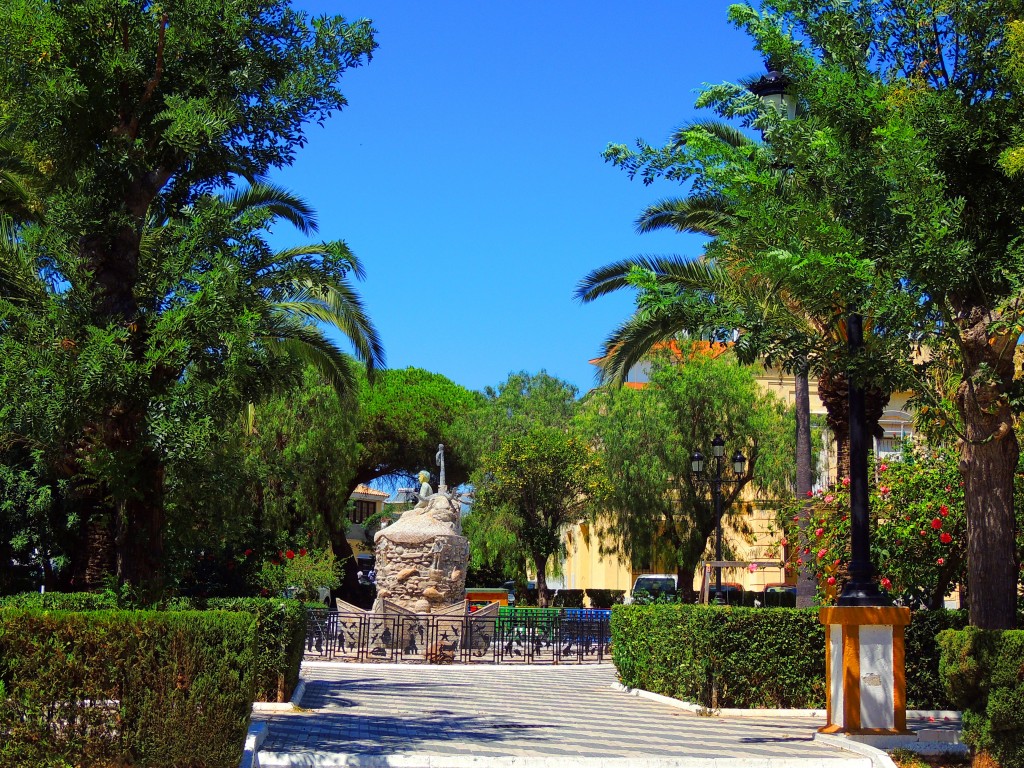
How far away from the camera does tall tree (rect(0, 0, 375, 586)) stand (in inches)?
376

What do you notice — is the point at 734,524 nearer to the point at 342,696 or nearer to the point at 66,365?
the point at 342,696

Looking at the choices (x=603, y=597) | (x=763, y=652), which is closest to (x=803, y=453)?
(x=763, y=652)

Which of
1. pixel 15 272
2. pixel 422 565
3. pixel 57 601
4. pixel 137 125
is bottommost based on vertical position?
pixel 57 601

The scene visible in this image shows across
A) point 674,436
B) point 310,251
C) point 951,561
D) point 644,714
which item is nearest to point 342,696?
point 644,714

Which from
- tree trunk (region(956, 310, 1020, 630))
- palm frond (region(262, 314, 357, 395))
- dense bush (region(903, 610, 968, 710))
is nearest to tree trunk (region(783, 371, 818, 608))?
dense bush (region(903, 610, 968, 710))

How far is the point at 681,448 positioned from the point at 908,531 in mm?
18336

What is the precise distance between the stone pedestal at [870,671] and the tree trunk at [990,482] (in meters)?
0.86

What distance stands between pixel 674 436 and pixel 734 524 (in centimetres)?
383

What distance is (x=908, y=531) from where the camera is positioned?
1617 centimetres

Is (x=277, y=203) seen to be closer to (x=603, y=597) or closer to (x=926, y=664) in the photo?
(x=926, y=664)

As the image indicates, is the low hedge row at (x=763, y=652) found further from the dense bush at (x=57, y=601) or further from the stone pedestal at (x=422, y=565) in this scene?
the stone pedestal at (x=422, y=565)

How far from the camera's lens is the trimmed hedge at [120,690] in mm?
7664

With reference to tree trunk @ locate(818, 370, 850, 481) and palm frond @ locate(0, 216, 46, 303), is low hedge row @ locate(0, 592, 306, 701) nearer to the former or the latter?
palm frond @ locate(0, 216, 46, 303)

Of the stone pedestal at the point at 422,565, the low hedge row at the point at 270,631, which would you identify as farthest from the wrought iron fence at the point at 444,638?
the low hedge row at the point at 270,631
